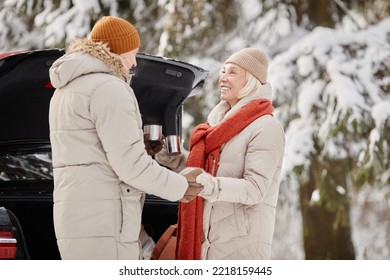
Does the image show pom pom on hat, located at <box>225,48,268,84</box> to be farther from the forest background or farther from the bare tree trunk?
the bare tree trunk

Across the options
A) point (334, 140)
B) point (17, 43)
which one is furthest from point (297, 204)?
point (17, 43)

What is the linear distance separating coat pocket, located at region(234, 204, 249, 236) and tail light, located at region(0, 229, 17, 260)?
1.03m

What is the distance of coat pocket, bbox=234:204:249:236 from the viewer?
12.1 ft

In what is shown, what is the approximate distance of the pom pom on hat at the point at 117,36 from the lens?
11.3 ft

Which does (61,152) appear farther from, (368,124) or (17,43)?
(17,43)

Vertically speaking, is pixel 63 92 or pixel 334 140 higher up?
pixel 63 92

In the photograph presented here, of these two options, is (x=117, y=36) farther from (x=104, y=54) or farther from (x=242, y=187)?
(x=242, y=187)

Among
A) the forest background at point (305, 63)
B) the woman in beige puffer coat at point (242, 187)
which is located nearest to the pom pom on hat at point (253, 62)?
the woman in beige puffer coat at point (242, 187)

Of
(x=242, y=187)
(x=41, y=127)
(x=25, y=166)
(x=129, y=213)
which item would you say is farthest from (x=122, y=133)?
(x=25, y=166)

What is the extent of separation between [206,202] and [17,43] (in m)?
8.87

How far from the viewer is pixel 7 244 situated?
144 inches

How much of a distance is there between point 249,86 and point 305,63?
4.62 meters

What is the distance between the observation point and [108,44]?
11.3 ft

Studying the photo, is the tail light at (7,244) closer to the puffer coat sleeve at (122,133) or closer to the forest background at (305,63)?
the puffer coat sleeve at (122,133)
